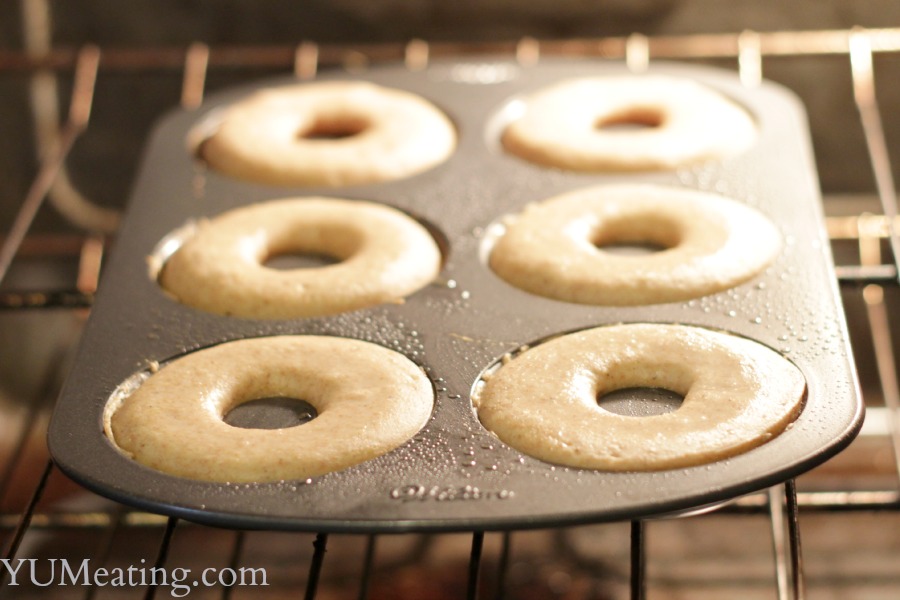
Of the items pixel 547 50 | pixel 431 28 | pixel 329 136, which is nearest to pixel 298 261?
pixel 329 136

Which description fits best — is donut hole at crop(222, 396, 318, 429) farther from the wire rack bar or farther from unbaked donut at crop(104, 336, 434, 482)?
the wire rack bar

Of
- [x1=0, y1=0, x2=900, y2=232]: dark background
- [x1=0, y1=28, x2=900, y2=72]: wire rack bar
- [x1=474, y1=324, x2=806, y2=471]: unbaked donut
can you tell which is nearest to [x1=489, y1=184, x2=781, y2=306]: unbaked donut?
[x1=474, y1=324, x2=806, y2=471]: unbaked donut

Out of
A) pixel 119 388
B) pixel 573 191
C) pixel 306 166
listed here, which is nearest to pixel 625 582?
pixel 573 191

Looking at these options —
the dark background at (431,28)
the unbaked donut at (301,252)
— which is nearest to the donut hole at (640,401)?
the unbaked donut at (301,252)

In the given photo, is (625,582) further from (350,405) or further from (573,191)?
(350,405)

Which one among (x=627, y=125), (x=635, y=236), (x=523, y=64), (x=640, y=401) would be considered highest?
(x=523, y=64)

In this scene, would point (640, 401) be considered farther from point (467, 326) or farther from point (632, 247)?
point (632, 247)
